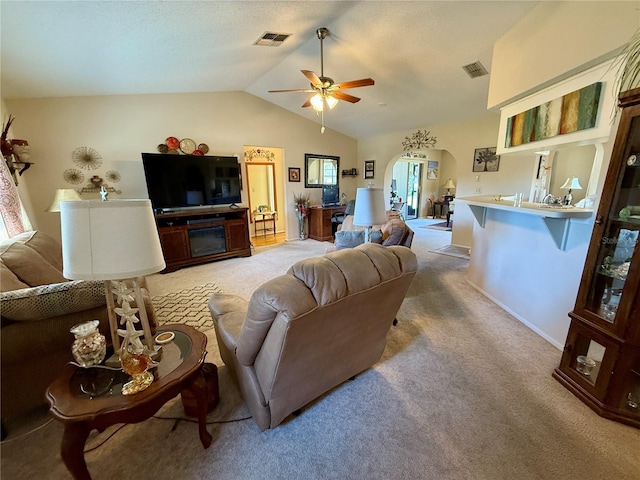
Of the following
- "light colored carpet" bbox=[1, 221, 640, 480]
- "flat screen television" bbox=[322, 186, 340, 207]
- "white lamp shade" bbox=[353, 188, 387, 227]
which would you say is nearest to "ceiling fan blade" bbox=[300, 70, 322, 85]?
"white lamp shade" bbox=[353, 188, 387, 227]

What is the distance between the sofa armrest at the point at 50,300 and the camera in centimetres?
132

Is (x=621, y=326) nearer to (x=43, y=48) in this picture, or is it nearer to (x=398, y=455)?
(x=398, y=455)

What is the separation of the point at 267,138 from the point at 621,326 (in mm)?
5549

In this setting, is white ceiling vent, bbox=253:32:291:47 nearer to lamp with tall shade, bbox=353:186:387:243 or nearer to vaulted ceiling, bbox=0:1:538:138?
vaulted ceiling, bbox=0:1:538:138

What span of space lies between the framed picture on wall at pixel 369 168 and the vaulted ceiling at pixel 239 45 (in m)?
2.47

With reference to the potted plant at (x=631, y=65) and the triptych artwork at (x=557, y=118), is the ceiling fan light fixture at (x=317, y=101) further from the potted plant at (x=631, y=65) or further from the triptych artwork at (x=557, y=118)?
the potted plant at (x=631, y=65)

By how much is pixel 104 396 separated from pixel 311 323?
87 cm

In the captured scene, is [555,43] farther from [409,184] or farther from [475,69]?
[409,184]

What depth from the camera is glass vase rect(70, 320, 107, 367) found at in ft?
3.73

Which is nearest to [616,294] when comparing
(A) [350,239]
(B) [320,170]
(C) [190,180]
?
(A) [350,239]

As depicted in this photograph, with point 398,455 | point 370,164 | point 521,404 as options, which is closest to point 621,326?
point 521,404

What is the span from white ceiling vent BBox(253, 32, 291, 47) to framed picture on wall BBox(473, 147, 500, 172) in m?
4.04

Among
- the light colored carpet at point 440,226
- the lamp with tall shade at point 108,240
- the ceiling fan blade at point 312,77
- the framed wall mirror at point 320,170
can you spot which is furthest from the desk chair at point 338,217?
the lamp with tall shade at point 108,240

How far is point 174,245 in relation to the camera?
13.5 ft
